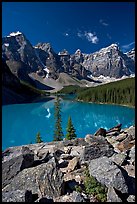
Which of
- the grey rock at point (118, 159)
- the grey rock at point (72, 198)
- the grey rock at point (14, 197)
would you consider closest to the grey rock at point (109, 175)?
the grey rock at point (72, 198)

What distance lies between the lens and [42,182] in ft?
22.7

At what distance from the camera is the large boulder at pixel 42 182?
685 centimetres

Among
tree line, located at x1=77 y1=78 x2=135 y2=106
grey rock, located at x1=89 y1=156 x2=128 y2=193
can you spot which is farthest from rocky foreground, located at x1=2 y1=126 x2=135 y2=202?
tree line, located at x1=77 y1=78 x2=135 y2=106

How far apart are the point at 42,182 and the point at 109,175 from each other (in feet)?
7.02

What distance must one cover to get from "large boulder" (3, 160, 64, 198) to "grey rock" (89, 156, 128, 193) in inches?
49.0

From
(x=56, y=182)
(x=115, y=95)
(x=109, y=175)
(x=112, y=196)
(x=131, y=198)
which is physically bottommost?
(x=131, y=198)

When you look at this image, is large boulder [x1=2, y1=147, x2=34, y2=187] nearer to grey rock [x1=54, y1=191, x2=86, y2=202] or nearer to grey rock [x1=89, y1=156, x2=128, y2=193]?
grey rock [x1=54, y1=191, x2=86, y2=202]

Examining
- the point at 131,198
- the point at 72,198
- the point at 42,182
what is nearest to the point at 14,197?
the point at 42,182

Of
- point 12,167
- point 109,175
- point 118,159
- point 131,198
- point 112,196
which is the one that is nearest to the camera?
point 112,196

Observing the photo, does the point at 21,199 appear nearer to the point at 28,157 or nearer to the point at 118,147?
the point at 28,157

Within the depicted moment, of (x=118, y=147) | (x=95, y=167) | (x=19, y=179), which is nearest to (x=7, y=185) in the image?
(x=19, y=179)

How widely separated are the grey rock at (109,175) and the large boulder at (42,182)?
1246 millimetres

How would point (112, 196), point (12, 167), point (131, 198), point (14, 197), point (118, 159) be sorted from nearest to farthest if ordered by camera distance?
point (14, 197), point (112, 196), point (131, 198), point (12, 167), point (118, 159)

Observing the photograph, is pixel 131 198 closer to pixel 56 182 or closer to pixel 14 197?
pixel 56 182
